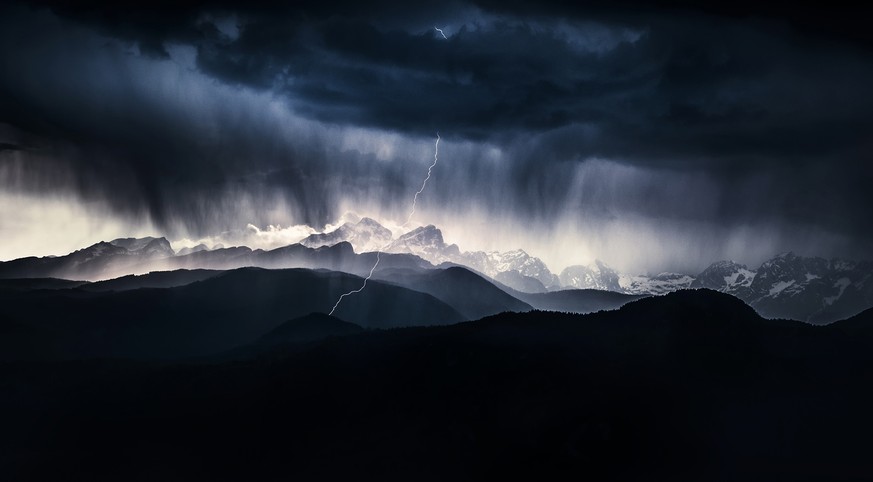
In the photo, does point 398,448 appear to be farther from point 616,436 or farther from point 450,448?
point 616,436

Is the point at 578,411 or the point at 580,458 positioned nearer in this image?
the point at 580,458

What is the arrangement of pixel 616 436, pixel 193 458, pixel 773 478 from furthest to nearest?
pixel 193 458 → pixel 616 436 → pixel 773 478

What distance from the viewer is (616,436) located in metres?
186

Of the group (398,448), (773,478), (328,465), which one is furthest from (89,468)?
(773,478)

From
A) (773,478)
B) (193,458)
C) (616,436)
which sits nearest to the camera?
(773,478)

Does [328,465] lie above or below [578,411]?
below

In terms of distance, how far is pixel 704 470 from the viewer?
577ft

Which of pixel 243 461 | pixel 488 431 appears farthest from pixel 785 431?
pixel 243 461

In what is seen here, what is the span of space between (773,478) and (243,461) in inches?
4809

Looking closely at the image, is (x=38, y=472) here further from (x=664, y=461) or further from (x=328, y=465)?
(x=664, y=461)

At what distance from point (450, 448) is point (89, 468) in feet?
284

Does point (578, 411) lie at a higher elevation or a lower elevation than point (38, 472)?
higher

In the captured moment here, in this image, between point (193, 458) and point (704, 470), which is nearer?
point (704, 470)

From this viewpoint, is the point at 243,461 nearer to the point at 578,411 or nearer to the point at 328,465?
the point at 328,465
